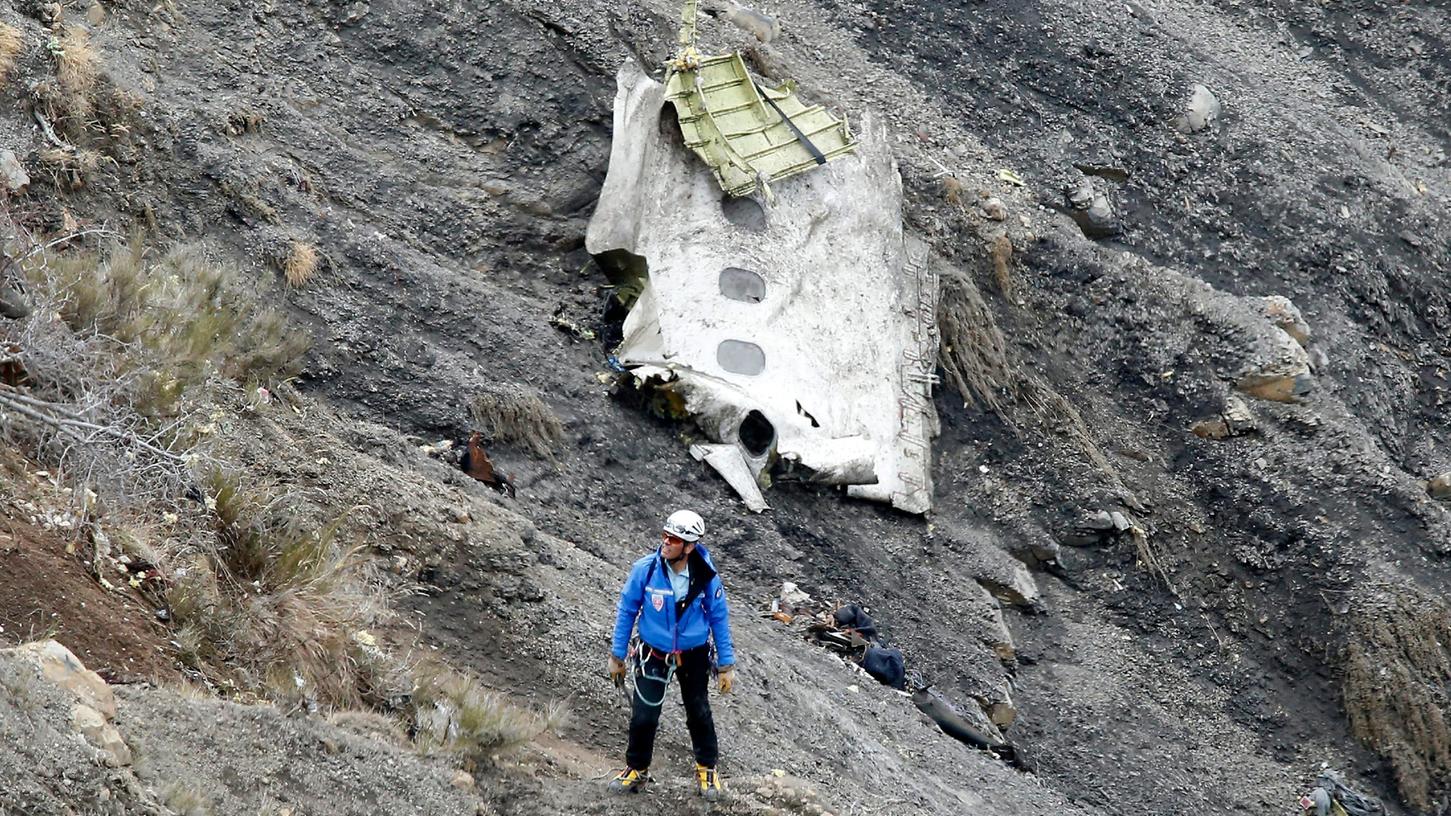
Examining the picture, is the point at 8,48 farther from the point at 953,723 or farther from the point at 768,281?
the point at 953,723

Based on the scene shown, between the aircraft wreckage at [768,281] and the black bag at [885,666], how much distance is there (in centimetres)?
190

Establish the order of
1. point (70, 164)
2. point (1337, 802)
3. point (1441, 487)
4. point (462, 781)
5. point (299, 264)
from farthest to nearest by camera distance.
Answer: point (1441, 487), point (1337, 802), point (299, 264), point (70, 164), point (462, 781)

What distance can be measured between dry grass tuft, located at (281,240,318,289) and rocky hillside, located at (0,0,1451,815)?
0.11 feet

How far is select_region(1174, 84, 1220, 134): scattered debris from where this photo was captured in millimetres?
18359

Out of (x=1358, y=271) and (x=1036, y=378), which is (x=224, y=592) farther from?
(x=1358, y=271)

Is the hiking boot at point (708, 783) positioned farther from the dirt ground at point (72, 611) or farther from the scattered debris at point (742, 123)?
the scattered debris at point (742, 123)

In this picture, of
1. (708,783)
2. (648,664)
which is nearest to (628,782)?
(708,783)

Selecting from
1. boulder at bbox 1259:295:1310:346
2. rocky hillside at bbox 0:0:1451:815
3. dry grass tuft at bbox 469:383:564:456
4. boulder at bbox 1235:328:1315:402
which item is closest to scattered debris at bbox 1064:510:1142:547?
rocky hillside at bbox 0:0:1451:815

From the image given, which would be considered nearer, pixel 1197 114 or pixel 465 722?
pixel 465 722

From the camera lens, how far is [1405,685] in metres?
13.4

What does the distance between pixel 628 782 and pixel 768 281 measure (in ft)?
25.4

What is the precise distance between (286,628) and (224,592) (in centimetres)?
39

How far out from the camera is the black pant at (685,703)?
689 centimetres

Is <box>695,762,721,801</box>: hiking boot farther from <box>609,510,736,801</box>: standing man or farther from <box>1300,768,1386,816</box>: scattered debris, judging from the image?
<box>1300,768,1386,816</box>: scattered debris
